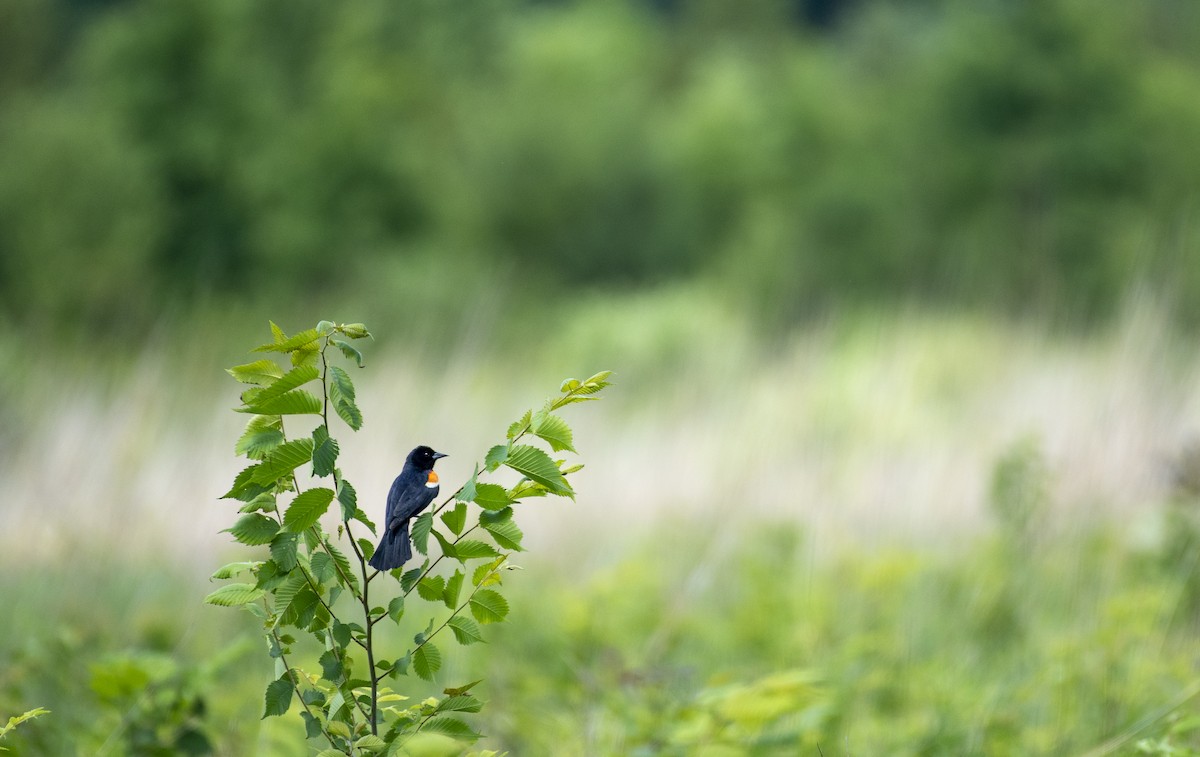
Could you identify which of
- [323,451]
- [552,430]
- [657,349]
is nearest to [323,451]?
[323,451]

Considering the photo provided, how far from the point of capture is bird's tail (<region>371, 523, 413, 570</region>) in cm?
103

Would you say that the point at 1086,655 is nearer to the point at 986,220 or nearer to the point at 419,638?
the point at 419,638

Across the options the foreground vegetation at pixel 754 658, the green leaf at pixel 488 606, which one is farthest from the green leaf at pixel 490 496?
the foreground vegetation at pixel 754 658

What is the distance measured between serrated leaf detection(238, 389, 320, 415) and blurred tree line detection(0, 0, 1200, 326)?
12539 mm

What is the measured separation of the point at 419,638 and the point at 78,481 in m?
3.37

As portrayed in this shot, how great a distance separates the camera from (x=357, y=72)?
2486 cm

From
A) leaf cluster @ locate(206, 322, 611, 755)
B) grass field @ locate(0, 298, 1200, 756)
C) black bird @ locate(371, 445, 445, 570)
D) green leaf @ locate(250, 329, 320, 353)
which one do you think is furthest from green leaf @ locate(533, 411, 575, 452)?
grass field @ locate(0, 298, 1200, 756)

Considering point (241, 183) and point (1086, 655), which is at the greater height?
point (241, 183)

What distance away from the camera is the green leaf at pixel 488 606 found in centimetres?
110

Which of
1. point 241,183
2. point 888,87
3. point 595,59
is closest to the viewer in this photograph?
point 241,183

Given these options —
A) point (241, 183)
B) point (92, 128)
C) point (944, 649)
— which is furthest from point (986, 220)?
point (944, 649)

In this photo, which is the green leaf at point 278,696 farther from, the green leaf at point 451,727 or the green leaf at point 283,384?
the green leaf at point 283,384

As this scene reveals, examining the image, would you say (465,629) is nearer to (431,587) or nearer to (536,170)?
(431,587)

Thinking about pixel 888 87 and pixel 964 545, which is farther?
pixel 888 87
